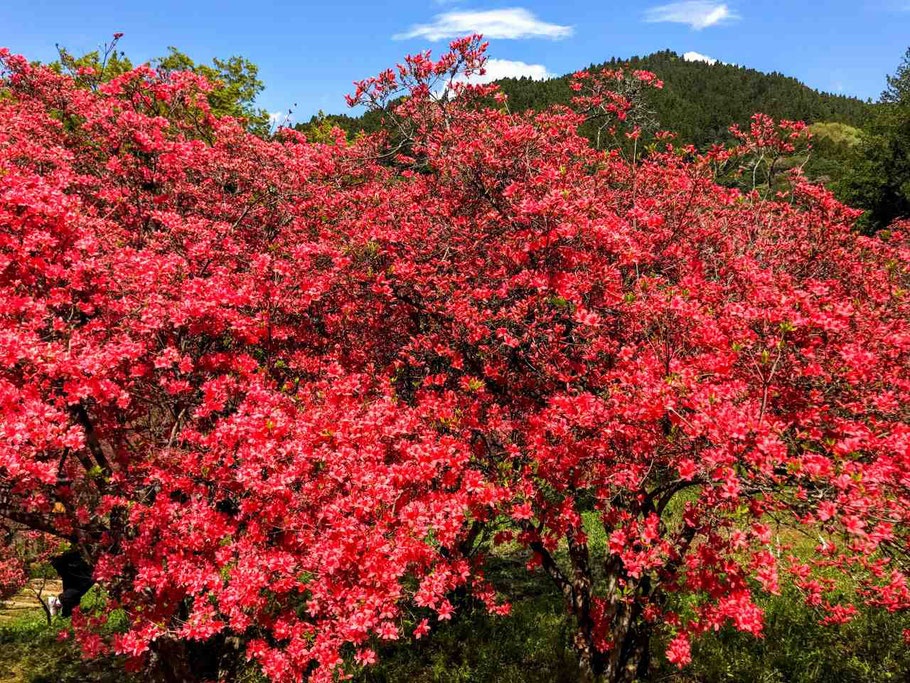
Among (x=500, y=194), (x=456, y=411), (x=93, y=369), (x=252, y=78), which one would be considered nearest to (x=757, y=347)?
(x=456, y=411)

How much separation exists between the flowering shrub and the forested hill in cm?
6298

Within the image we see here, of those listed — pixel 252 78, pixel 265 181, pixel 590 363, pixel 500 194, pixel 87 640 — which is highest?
pixel 252 78

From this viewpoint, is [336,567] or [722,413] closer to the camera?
[722,413]

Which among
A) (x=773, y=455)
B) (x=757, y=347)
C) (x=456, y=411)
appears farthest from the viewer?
(x=456, y=411)

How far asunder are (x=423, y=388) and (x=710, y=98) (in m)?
135

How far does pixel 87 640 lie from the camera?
21.0 ft

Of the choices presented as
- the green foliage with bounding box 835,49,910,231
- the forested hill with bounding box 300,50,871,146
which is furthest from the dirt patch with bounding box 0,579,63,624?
the forested hill with bounding box 300,50,871,146

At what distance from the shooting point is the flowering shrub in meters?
5.29

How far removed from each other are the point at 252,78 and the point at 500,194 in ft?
94.7

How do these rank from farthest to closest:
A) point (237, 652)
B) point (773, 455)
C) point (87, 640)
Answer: point (237, 652) < point (87, 640) < point (773, 455)

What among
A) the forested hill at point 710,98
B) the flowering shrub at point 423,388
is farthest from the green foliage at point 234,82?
the forested hill at point 710,98

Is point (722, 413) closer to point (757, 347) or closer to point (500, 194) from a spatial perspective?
point (757, 347)

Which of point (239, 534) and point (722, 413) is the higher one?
point (722, 413)

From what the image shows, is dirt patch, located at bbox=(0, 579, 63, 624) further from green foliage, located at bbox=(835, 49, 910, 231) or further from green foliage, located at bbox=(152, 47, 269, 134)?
green foliage, located at bbox=(835, 49, 910, 231)
